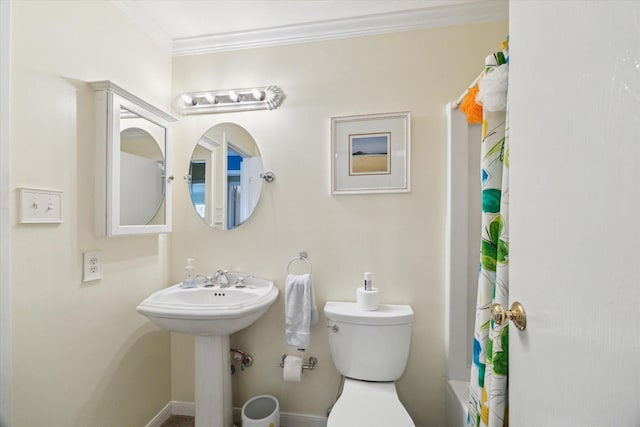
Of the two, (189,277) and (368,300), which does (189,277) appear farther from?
(368,300)

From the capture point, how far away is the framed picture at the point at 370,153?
1603mm

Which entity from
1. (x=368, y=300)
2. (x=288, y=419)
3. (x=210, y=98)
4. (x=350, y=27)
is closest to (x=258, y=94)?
(x=210, y=98)

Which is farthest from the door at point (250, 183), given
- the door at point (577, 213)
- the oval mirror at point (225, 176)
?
the door at point (577, 213)

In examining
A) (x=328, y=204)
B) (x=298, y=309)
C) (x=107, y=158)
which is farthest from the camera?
(x=328, y=204)

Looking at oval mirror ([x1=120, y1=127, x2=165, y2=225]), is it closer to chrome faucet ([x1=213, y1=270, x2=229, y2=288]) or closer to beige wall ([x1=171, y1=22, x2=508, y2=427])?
beige wall ([x1=171, y1=22, x2=508, y2=427])

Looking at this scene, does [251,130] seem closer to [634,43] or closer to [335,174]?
[335,174]

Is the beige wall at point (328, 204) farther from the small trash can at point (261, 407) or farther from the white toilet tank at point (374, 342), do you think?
the white toilet tank at point (374, 342)

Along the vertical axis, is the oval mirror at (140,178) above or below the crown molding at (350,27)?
below

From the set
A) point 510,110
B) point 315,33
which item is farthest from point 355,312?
point 315,33

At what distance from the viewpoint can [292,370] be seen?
1563 millimetres

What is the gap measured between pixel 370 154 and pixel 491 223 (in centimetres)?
81

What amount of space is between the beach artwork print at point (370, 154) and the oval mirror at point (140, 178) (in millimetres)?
1113

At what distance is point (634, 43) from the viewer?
362 millimetres

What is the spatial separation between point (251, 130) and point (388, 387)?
161cm
